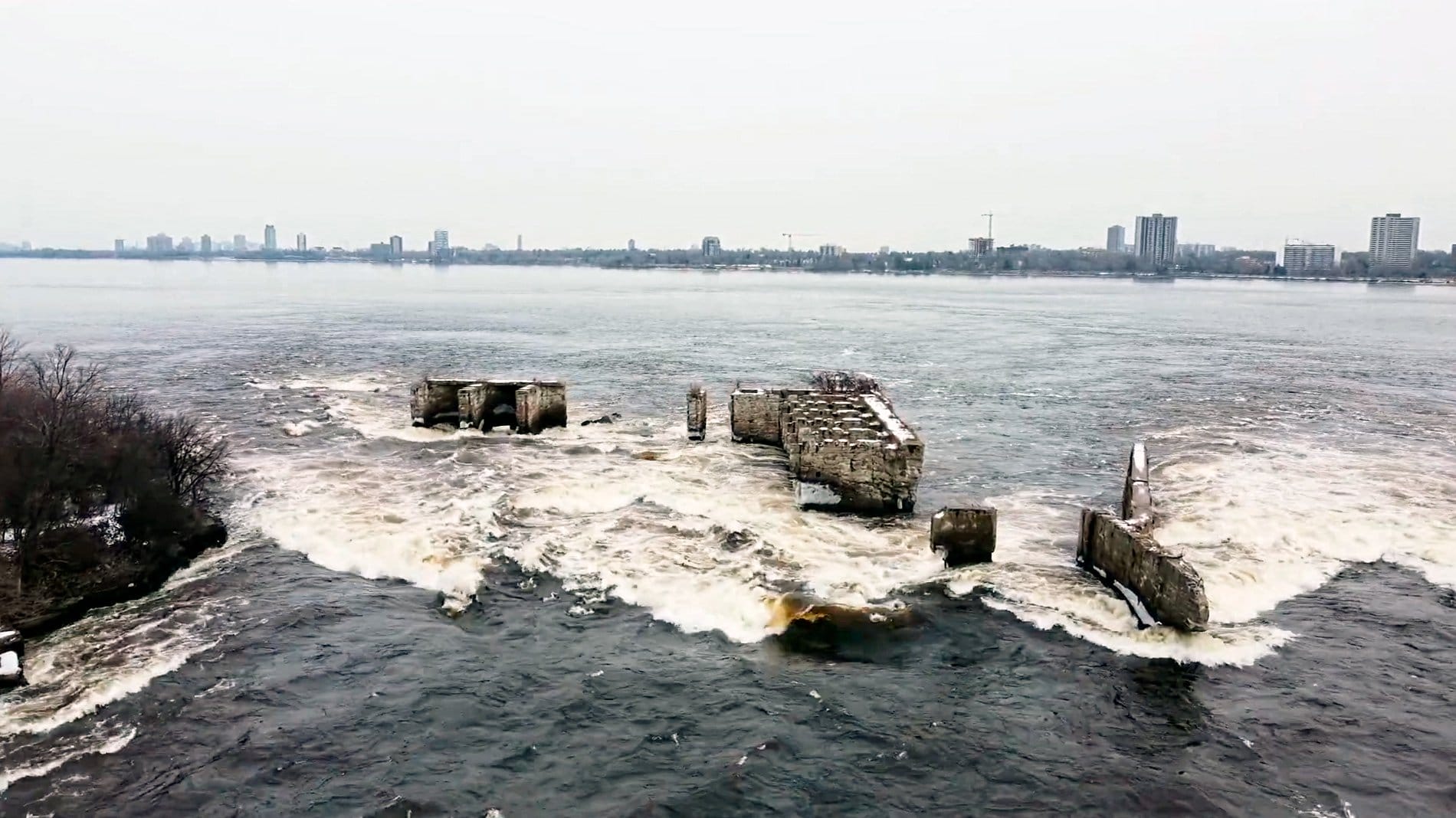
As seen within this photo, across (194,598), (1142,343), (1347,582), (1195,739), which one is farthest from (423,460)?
(1142,343)

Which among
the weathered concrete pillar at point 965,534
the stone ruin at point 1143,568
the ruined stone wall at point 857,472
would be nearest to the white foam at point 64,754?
the weathered concrete pillar at point 965,534

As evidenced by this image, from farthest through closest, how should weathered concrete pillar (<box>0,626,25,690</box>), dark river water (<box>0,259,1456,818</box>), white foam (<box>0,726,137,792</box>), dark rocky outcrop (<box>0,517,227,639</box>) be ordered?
dark rocky outcrop (<box>0,517,227,639</box>), weathered concrete pillar (<box>0,626,25,690</box>), dark river water (<box>0,259,1456,818</box>), white foam (<box>0,726,137,792</box>)

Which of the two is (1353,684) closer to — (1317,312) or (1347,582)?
(1347,582)

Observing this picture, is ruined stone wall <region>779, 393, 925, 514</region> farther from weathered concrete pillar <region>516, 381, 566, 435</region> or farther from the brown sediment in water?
weathered concrete pillar <region>516, 381, 566, 435</region>

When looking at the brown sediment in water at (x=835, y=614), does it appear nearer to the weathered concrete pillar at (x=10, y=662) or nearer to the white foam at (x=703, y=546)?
the white foam at (x=703, y=546)

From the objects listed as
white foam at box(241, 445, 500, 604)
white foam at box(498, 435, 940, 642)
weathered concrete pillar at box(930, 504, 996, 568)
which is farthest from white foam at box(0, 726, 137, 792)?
weathered concrete pillar at box(930, 504, 996, 568)

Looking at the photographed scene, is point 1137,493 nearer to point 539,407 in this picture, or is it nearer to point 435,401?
point 539,407

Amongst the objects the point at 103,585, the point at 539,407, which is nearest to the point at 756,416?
the point at 539,407
